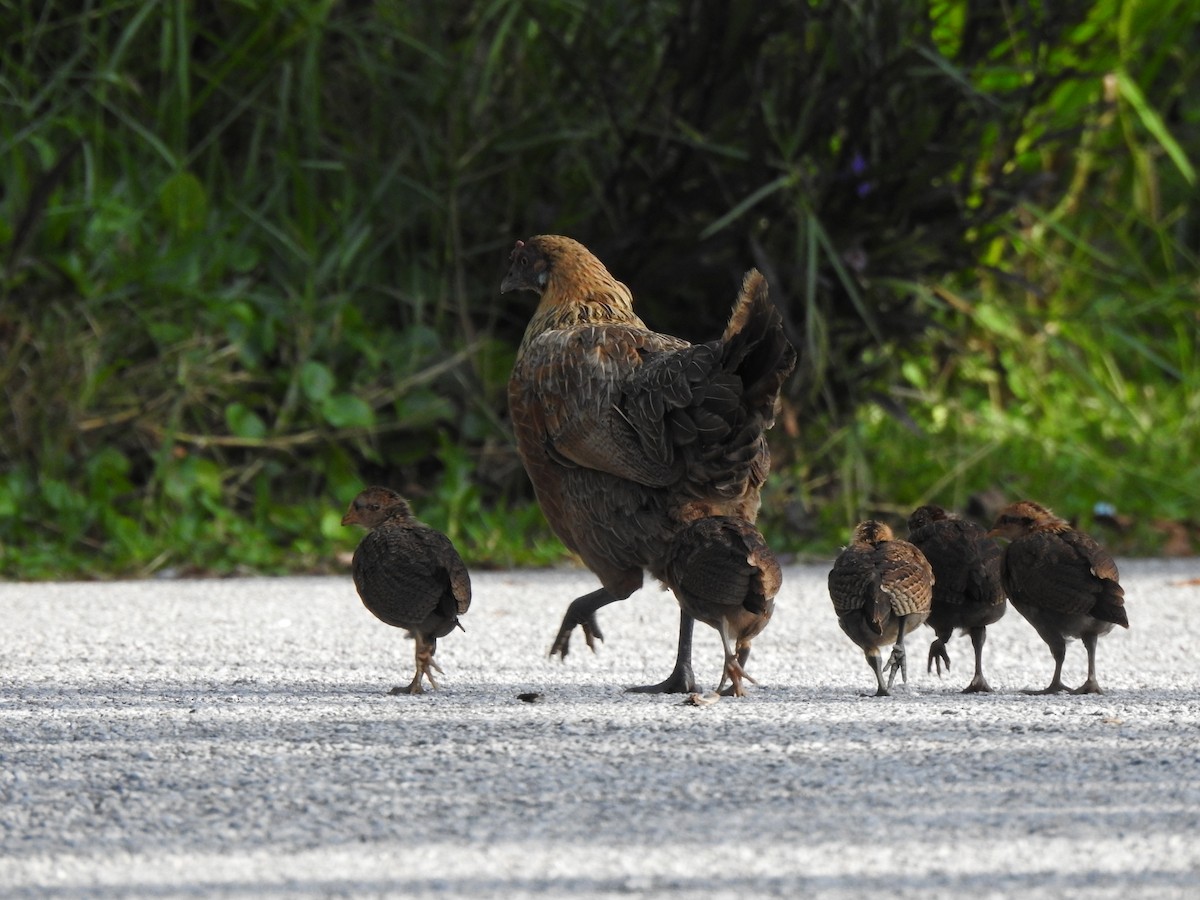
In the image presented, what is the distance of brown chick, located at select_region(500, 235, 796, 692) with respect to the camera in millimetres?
4160

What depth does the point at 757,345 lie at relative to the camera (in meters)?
4.09

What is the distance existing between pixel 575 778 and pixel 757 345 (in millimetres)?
1427

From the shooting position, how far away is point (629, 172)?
781 cm

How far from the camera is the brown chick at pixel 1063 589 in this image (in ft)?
13.4

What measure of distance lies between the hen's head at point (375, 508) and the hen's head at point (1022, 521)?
5.42ft

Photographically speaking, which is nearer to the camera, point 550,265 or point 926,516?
point 926,516

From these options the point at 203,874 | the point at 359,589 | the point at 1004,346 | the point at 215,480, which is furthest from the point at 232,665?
the point at 1004,346

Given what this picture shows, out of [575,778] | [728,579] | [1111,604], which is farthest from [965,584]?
[575,778]

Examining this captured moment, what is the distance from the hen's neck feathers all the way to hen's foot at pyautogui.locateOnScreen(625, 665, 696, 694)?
117 cm

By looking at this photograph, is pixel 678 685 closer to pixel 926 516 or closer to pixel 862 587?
pixel 862 587

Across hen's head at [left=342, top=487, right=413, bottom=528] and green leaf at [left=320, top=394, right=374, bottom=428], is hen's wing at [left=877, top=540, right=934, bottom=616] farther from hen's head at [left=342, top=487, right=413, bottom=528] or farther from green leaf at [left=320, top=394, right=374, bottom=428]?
green leaf at [left=320, top=394, right=374, bottom=428]

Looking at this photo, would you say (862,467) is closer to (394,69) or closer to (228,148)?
(394,69)

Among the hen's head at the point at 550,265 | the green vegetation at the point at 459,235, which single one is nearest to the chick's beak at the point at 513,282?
the hen's head at the point at 550,265

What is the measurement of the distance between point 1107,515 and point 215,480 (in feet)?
13.4
